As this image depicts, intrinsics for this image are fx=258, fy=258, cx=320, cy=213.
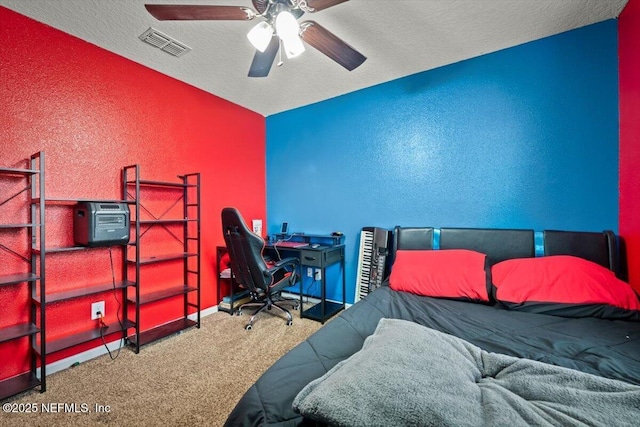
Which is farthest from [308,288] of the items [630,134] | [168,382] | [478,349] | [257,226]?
[630,134]

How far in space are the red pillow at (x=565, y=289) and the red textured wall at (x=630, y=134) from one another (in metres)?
0.30

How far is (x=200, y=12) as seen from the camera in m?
1.47

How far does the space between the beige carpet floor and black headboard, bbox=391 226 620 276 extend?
1.41 metres

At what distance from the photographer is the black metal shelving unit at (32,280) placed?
1.71 m

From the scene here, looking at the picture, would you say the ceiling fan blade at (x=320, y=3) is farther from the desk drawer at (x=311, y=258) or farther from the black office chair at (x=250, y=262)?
the desk drawer at (x=311, y=258)

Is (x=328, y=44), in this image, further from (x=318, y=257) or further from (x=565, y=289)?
(x=565, y=289)

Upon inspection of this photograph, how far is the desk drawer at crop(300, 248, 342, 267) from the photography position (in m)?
2.79

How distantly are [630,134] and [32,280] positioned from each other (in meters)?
4.19

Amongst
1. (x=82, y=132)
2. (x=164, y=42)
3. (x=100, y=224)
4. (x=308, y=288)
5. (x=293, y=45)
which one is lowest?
(x=308, y=288)

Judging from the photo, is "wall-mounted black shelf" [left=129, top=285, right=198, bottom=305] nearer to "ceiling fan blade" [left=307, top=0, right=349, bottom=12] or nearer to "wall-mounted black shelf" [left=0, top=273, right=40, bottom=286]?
"wall-mounted black shelf" [left=0, top=273, right=40, bottom=286]

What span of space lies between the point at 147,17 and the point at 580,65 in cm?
336

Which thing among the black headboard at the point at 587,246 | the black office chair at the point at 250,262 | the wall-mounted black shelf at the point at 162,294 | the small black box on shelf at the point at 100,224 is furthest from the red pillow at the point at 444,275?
the small black box on shelf at the point at 100,224

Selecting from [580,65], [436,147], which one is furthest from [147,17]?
[580,65]

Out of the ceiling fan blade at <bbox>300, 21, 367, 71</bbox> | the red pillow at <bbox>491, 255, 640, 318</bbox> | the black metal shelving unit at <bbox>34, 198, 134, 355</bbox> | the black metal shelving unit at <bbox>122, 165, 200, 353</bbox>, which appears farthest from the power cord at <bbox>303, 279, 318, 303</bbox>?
the ceiling fan blade at <bbox>300, 21, 367, 71</bbox>
